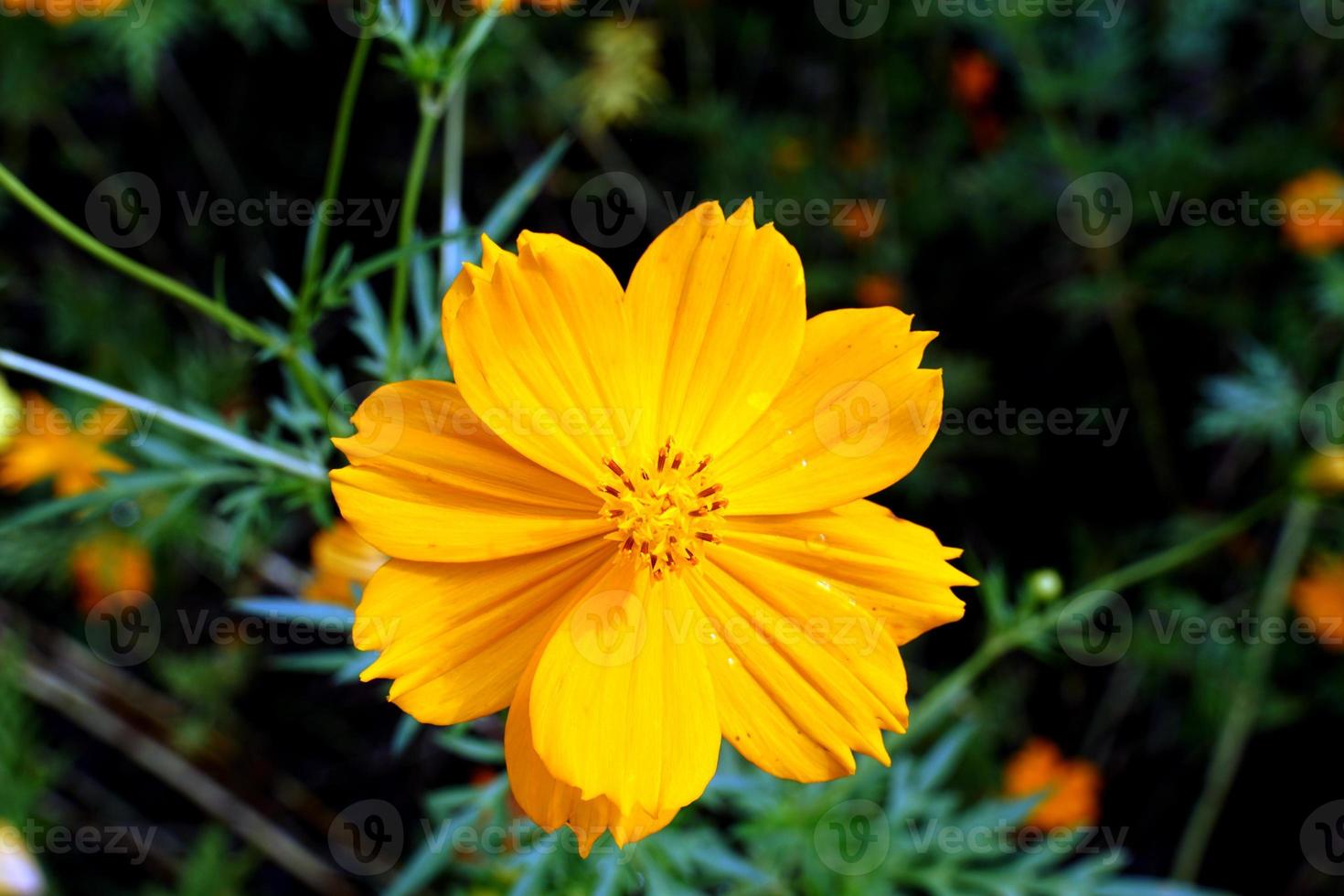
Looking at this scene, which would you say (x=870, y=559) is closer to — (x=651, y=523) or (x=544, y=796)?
(x=651, y=523)

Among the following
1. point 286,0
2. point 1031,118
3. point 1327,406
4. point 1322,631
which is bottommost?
point 1322,631

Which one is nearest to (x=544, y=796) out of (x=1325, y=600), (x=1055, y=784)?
(x=1055, y=784)

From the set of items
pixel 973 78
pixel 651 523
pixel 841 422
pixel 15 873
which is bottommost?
pixel 15 873

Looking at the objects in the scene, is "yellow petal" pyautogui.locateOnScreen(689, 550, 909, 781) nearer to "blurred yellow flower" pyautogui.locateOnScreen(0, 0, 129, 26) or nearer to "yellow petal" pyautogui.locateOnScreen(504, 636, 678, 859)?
"yellow petal" pyautogui.locateOnScreen(504, 636, 678, 859)

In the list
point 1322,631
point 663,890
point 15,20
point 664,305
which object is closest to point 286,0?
point 15,20

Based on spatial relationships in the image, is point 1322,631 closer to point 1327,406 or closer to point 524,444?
point 1327,406
